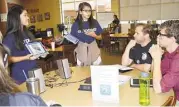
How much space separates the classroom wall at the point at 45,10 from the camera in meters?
10.5

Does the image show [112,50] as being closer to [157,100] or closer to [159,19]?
[159,19]

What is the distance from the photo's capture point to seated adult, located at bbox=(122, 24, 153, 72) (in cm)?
257

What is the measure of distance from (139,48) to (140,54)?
0.07m

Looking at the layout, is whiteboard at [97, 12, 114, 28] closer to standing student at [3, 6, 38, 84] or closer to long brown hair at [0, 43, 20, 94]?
standing student at [3, 6, 38, 84]

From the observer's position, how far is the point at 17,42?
235cm

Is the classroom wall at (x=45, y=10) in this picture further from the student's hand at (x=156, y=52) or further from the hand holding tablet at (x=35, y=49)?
the student's hand at (x=156, y=52)

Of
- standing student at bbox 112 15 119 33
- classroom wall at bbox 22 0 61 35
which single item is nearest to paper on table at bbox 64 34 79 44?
standing student at bbox 112 15 119 33

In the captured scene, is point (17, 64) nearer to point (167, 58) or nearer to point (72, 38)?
point (72, 38)

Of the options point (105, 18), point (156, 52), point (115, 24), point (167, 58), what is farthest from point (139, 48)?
point (105, 18)

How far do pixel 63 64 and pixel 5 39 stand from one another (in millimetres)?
700

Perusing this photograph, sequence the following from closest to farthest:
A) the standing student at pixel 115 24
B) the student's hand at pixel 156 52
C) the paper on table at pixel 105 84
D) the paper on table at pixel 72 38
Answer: the paper on table at pixel 105 84, the student's hand at pixel 156 52, the paper on table at pixel 72 38, the standing student at pixel 115 24

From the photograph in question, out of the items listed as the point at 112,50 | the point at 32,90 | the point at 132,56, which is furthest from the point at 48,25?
the point at 32,90

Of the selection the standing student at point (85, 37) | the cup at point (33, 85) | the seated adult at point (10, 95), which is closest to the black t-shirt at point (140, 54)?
the standing student at point (85, 37)

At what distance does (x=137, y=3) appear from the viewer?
342 inches
